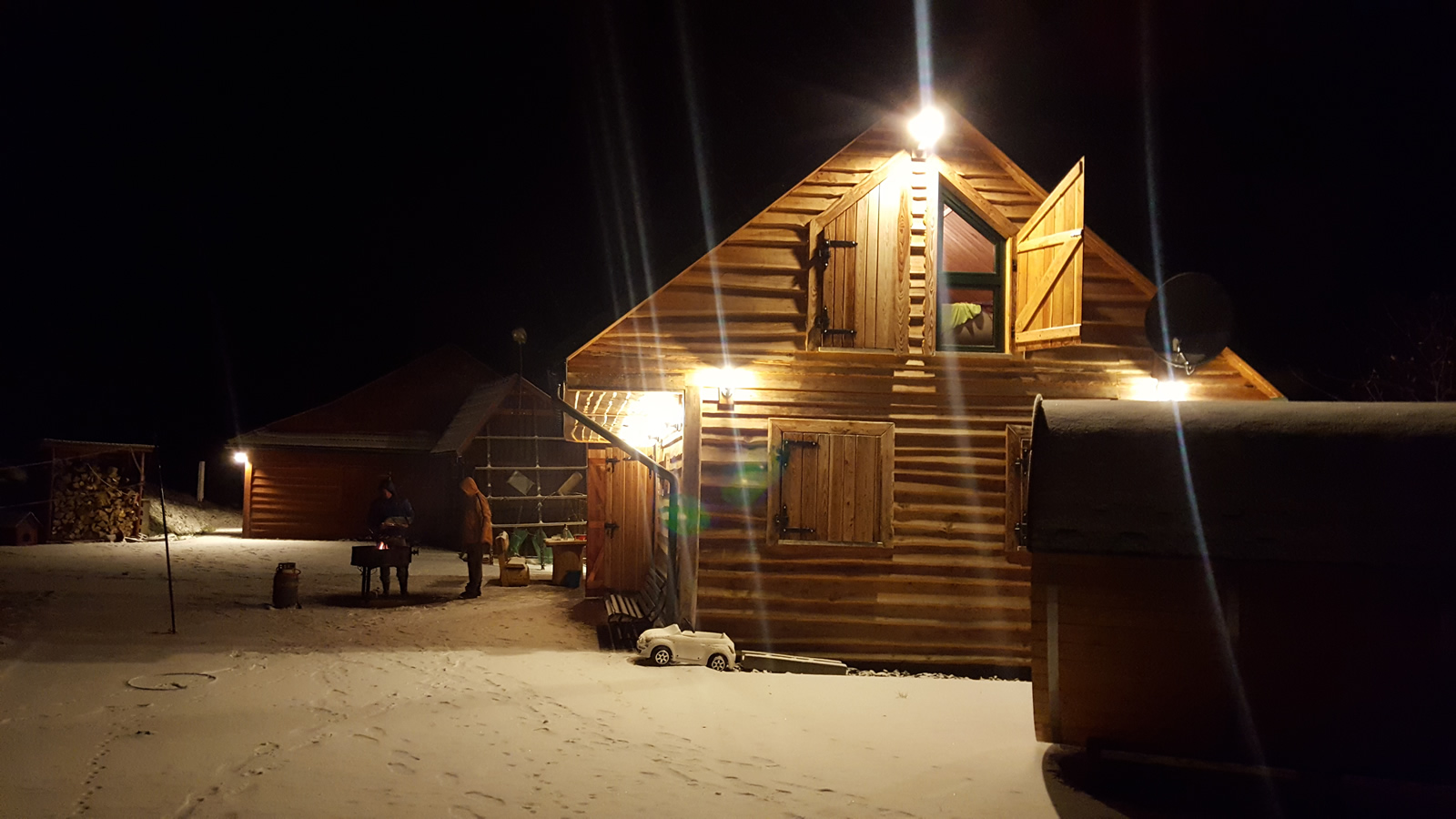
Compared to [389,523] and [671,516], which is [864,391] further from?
[389,523]

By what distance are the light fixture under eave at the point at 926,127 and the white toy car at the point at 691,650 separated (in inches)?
251

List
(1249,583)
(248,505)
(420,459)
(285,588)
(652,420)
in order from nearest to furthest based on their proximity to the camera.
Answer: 1. (1249,583)
2. (285,588)
3. (652,420)
4. (248,505)
5. (420,459)

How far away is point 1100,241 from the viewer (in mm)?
11102

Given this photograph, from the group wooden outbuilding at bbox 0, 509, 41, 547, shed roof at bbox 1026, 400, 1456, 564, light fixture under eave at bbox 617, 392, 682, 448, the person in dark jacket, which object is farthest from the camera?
wooden outbuilding at bbox 0, 509, 41, 547

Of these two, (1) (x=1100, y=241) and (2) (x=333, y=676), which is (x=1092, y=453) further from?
(2) (x=333, y=676)

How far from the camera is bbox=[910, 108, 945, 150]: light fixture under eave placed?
10969 mm

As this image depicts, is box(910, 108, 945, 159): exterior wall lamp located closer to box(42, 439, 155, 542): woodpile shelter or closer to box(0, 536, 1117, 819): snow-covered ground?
box(0, 536, 1117, 819): snow-covered ground

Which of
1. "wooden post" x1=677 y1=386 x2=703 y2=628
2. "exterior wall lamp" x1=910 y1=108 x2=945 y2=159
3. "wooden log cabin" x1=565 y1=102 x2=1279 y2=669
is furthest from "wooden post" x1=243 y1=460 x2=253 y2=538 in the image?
"exterior wall lamp" x1=910 y1=108 x2=945 y2=159

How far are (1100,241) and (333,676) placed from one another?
9.84 m

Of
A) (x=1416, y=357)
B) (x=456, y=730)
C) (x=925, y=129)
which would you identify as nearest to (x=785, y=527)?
(x=456, y=730)

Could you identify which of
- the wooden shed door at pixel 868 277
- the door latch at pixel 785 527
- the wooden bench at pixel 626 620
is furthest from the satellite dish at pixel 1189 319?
the wooden bench at pixel 626 620

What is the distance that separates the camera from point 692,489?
1085cm

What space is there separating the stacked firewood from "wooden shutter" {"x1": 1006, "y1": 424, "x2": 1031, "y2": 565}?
988 inches

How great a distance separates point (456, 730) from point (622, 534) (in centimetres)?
824
